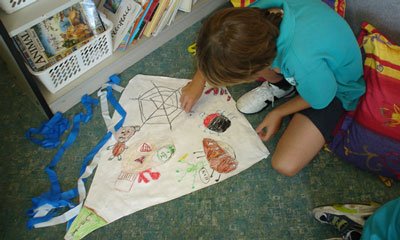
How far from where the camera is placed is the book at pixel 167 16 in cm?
108

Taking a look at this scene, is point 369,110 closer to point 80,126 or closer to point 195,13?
point 195,13

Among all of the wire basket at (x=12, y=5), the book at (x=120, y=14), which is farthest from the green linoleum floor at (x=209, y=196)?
the wire basket at (x=12, y=5)

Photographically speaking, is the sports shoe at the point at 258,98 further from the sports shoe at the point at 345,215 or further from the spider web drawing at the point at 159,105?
the sports shoe at the point at 345,215

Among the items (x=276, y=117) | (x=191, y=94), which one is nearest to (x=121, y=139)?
(x=191, y=94)

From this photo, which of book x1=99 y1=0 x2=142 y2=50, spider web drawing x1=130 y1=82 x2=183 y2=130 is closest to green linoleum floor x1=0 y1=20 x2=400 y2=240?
spider web drawing x1=130 y1=82 x2=183 y2=130

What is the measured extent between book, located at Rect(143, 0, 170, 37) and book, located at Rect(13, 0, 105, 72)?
162 millimetres

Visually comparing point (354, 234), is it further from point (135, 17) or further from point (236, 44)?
point (135, 17)

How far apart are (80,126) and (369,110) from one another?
82 cm

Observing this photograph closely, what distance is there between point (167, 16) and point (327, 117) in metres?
0.61

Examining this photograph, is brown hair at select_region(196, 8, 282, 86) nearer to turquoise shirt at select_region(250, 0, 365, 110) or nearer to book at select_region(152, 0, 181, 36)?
turquoise shirt at select_region(250, 0, 365, 110)

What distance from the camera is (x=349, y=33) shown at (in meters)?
0.79

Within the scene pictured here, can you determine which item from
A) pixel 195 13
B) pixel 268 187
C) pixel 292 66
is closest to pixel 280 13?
pixel 292 66

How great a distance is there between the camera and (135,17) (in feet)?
3.27

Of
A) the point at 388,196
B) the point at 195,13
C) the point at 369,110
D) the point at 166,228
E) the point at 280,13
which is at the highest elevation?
the point at 280,13
